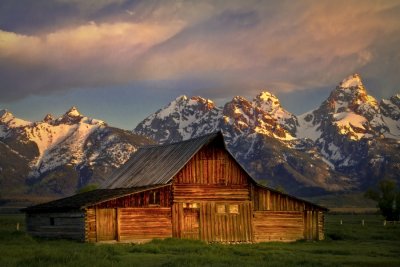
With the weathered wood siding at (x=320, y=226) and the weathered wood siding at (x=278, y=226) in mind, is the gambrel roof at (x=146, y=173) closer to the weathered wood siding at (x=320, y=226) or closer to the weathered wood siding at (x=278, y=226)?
the weathered wood siding at (x=320, y=226)

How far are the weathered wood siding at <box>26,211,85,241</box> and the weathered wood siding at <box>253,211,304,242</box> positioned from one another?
50.4 feet

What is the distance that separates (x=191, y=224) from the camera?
5678 cm

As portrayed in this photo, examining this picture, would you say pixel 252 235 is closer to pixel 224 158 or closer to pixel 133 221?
pixel 224 158

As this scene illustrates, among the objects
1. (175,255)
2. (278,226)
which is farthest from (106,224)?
(278,226)

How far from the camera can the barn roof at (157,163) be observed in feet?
189

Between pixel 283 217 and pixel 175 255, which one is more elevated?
pixel 283 217

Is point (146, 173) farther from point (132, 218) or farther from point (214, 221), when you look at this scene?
point (132, 218)

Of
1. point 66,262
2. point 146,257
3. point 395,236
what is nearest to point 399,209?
point 395,236

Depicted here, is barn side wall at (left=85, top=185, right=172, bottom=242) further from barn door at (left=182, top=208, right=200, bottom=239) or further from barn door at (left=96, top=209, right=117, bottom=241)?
barn door at (left=182, top=208, right=200, bottom=239)

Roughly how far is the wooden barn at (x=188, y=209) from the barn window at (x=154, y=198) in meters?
0.08

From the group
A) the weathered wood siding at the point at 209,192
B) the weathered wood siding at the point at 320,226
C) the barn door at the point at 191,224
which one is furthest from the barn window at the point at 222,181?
the weathered wood siding at the point at 320,226

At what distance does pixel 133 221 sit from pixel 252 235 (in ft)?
36.3

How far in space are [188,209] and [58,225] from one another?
10.7 meters

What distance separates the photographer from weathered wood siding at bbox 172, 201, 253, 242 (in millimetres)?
56406
